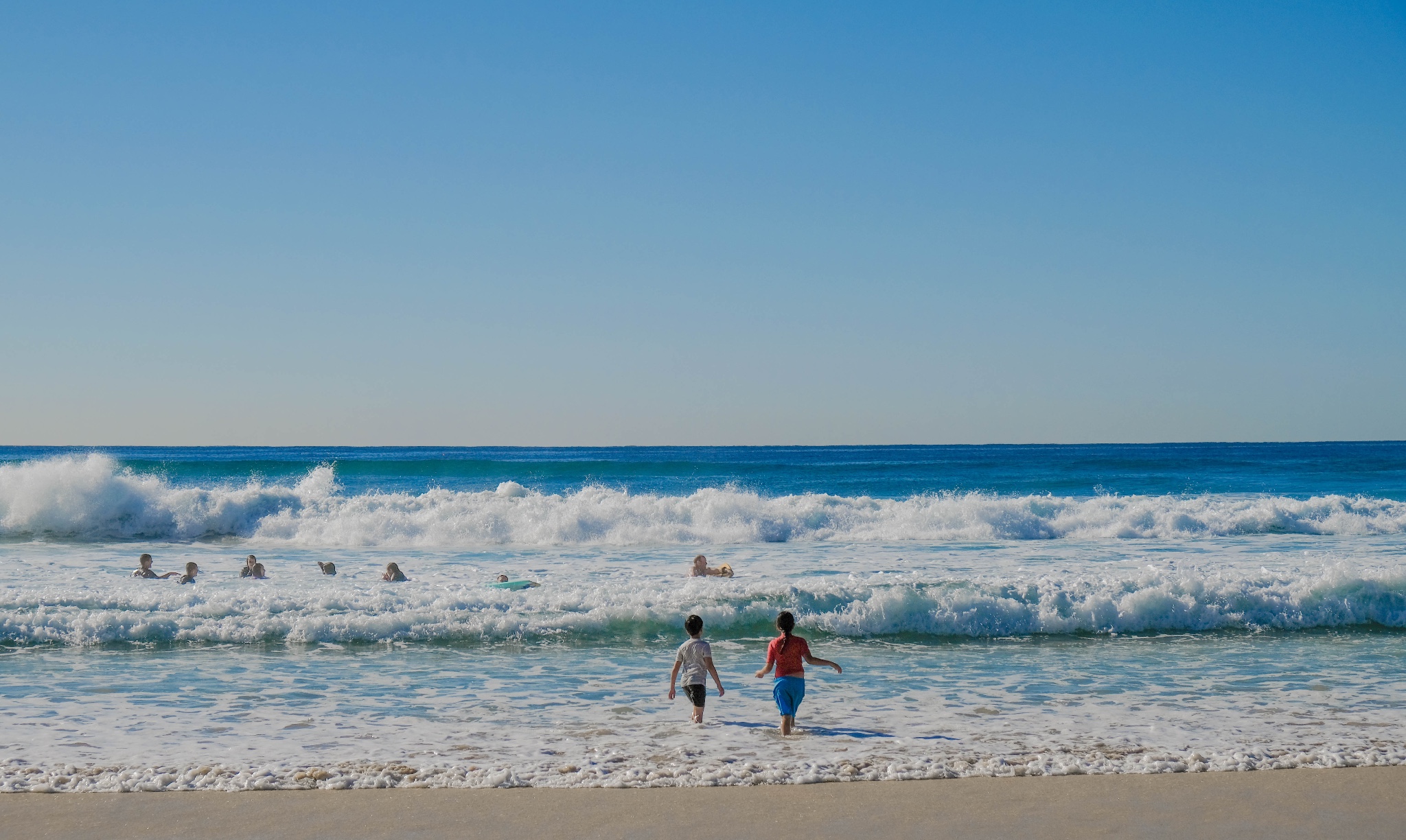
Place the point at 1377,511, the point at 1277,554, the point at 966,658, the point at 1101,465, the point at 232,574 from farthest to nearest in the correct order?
1. the point at 1101,465
2. the point at 1377,511
3. the point at 1277,554
4. the point at 232,574
5. the point at 966,658

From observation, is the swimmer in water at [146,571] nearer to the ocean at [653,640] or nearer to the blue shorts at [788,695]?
the ocean at [653,640]

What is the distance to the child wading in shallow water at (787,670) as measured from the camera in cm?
754

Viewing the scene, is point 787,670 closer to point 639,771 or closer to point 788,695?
point 788,695

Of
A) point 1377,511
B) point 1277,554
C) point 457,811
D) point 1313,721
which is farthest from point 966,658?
point 1377,511

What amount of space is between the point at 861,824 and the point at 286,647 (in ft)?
26.2

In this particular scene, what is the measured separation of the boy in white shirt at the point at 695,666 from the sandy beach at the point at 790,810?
1.77 metres

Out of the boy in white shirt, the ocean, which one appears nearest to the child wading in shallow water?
the ocean

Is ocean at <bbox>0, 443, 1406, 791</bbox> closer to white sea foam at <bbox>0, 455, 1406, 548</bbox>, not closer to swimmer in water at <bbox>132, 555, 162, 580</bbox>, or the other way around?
white sea foam at <bbox>0, 455, 1406, 548</bbox>

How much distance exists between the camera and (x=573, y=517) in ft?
79.8

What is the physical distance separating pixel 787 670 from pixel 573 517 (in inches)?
677

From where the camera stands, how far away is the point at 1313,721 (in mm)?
7691

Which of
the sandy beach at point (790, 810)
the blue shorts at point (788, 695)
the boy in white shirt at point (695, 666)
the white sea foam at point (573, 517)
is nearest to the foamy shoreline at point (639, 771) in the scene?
the sandy beach at point (790, 810)

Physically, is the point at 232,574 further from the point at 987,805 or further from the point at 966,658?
the point at 987,805

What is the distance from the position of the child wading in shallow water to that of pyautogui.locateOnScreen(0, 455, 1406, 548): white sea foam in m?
16.0
